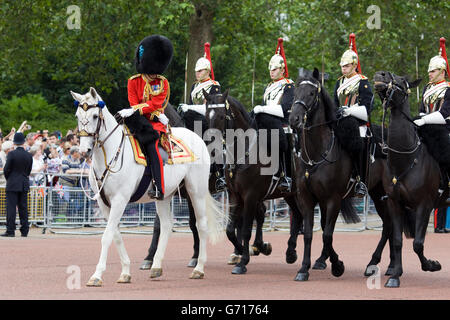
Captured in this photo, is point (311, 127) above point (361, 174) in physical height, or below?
above

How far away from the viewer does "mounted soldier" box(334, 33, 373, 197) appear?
38.4 ft

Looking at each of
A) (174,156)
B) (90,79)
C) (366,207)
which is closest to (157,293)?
(174,156)

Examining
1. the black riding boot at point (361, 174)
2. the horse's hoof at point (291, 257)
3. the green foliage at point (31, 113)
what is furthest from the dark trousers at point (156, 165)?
the green foliage at point (31, 113)

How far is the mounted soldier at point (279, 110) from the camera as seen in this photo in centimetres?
1298

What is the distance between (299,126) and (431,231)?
13004 mm

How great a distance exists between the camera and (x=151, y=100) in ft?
36.7

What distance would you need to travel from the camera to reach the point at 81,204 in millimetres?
19375

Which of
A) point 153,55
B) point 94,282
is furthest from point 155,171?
point 94,282

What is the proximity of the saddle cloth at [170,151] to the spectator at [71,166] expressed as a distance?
8110 millimetres

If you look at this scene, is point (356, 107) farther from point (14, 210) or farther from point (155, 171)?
point (14, 210)

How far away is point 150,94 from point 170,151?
30.5 inches

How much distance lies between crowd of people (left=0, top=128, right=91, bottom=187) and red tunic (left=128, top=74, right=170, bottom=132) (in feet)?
25.1

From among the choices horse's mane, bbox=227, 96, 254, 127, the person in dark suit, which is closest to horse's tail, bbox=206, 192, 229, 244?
horse's mane, bbox=227, 96, 254, 127
